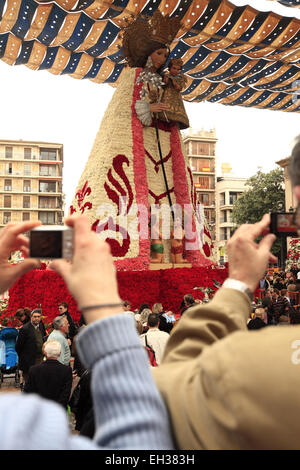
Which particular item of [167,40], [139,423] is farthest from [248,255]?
[167,40]

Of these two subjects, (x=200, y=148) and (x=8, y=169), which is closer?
(x=200, y=148)

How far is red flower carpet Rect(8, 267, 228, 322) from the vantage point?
9.34m

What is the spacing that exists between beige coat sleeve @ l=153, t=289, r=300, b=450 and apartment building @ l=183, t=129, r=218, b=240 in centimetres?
5291

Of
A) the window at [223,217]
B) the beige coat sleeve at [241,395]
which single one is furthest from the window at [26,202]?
the beige coat sleeve at [241,395]

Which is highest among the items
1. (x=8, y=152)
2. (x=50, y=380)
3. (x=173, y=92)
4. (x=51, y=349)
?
(x=8, y=152)

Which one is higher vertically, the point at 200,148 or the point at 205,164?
the point at 200,148

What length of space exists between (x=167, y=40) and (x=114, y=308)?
1064 cm

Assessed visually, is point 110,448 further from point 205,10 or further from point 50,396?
point 205,10

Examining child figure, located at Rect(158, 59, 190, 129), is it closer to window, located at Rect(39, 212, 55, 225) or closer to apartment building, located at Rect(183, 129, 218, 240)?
apartment building, located at Rect(183, 129, 218, 240)

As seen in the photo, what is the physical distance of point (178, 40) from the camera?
12.1 metres

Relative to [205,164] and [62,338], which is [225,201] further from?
[62,338]

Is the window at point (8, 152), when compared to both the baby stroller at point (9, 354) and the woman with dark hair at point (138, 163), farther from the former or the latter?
the baby stroller at point (9, 354)

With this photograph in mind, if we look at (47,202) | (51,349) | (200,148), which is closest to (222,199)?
(200,148)

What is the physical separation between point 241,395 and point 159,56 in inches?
420
